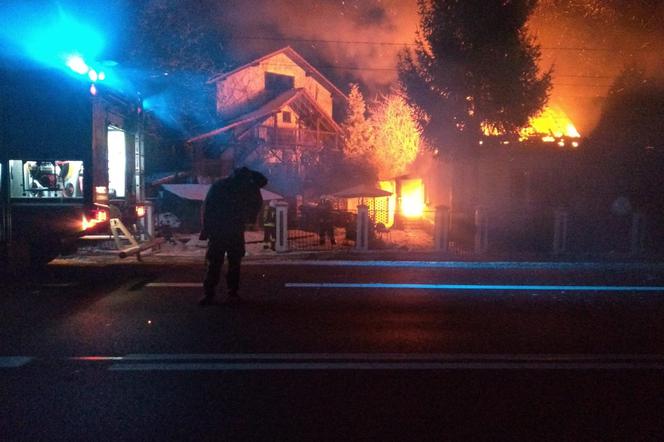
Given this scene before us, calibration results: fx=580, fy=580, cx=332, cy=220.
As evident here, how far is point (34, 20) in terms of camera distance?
Answer: 10836mm

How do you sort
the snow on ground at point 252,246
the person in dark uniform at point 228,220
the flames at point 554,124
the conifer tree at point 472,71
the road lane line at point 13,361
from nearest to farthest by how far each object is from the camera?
the road lane line at point 13,361 → the person in dark uniform at point 228,220 → the snow on ground at point 252,246 → the conifer tree at point 472,71 → the flames at point 554,124

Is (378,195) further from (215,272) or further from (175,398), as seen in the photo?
(175,398)

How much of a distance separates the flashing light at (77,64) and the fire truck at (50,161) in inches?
2.4

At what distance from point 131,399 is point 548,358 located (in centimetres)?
356

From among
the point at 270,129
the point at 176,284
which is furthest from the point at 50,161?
the point at 270,129

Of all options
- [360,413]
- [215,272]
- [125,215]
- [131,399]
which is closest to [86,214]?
[125,215]

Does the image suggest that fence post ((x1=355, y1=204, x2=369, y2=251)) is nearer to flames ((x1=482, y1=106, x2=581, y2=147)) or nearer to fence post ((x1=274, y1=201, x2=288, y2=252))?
fence post ((x1=274, y1=201, x2=288, y2=252))

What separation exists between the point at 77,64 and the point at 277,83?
76.6 ft

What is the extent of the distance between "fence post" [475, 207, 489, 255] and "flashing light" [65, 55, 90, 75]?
353 inches

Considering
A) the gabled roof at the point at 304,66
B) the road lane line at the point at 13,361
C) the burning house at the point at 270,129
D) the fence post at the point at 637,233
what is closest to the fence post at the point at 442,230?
the fence post at the point at 637,233

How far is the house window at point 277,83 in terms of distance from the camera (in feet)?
102

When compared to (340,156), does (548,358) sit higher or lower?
lower

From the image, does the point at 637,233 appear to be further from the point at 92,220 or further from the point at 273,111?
the point at 273,111

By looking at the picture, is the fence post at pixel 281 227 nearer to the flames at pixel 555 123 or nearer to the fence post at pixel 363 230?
the fence post at pixel 363 230
